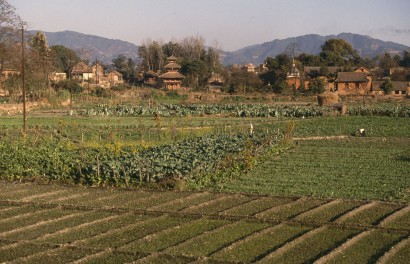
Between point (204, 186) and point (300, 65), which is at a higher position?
point (300, 65)

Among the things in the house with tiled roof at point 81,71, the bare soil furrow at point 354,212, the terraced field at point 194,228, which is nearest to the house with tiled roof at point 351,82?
the house with tiled roof at point 81,71

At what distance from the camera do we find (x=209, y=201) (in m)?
13.9

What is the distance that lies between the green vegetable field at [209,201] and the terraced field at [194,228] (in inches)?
1.0

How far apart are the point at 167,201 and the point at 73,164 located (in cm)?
438

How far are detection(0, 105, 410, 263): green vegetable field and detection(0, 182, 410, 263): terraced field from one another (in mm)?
25

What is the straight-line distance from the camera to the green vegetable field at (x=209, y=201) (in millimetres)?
10078

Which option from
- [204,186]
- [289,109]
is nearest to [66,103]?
[289,109]

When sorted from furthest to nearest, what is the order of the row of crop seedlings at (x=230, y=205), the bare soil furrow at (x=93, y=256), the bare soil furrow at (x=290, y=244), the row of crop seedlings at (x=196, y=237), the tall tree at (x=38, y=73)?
the tall tree at (x=38, y=73) → the row of crop seedlings at (x=230, y=205) → the row of crop seedlings at (x=196, y=237) → the bare soil furrow at (x=290, y=244) → the bare soil furrow at (x=93, y=256)

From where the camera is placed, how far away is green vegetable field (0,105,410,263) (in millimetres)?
10078

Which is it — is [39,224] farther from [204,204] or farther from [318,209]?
[318,209]

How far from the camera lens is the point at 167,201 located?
551 inches

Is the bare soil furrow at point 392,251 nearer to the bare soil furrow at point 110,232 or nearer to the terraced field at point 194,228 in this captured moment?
the terraced field at point 194,228

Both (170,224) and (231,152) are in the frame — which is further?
(231,152)

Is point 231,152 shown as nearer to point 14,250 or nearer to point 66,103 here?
point 14,250
